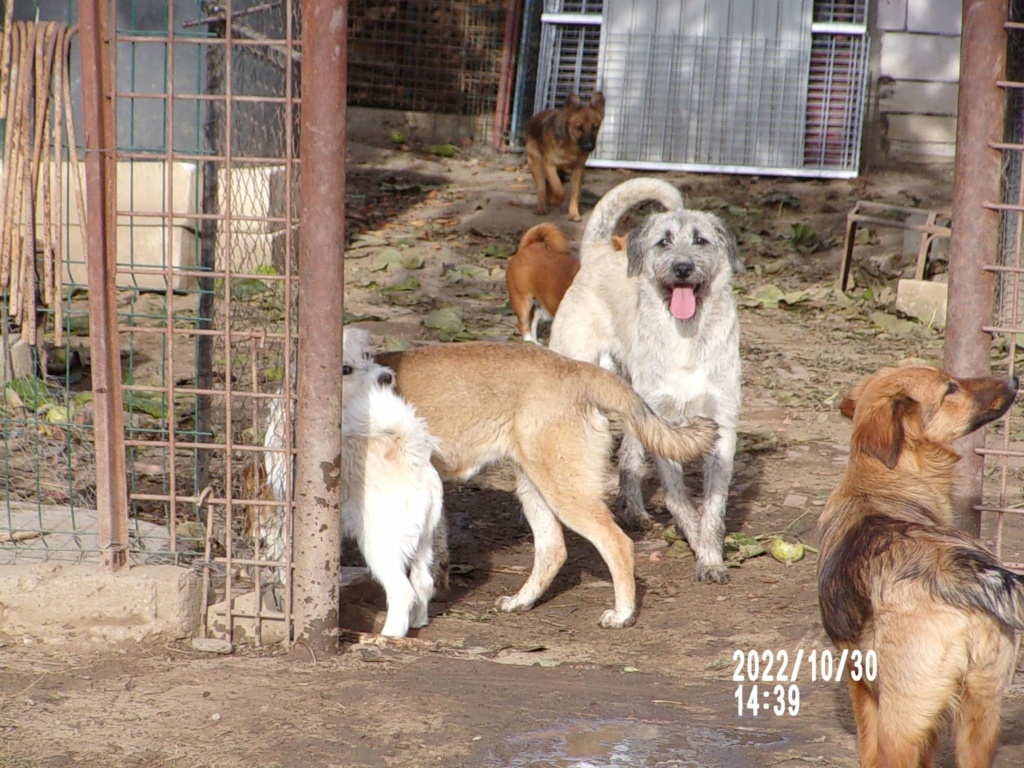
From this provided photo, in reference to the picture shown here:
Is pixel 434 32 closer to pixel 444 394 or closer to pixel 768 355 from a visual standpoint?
pixel 768 355

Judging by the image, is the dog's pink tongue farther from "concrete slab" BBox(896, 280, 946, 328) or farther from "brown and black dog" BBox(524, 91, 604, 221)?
"brown and black dog" BBox(524, 91, 604, 221)

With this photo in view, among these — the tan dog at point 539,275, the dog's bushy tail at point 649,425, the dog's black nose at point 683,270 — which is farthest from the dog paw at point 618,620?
the tan dog at point 539,275

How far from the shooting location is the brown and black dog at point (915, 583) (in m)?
3.22

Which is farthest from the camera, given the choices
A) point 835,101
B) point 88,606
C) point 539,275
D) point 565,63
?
point 565,63

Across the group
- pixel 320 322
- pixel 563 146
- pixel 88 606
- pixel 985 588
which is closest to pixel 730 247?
pixel 320 322

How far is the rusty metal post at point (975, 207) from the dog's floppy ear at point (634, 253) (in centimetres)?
239

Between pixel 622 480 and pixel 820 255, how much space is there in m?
7.12

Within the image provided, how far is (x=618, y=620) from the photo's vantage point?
546 cm

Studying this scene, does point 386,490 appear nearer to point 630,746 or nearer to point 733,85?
point 630,746

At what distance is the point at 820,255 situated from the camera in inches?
520

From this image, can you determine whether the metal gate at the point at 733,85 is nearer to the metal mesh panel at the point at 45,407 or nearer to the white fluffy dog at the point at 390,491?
the metal mesh panel at the point at 45,407

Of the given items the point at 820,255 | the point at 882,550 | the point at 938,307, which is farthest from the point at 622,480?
the point at 820,255

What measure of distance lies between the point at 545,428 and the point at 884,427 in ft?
6.86

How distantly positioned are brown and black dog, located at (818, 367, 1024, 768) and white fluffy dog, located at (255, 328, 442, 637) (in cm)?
186
